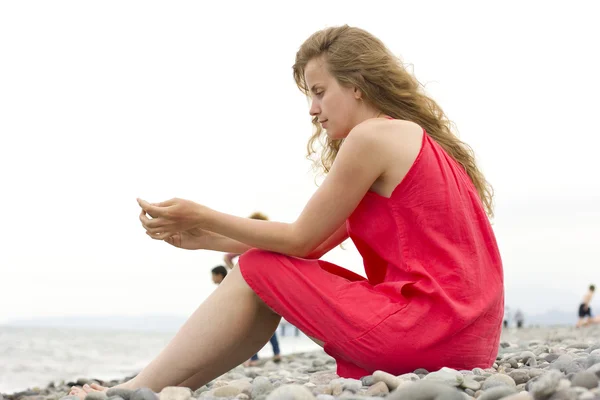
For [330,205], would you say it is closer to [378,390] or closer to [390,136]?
[390,136]

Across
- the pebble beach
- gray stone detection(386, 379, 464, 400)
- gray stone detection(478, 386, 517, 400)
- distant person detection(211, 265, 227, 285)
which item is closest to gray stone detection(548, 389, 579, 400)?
the pebble beach

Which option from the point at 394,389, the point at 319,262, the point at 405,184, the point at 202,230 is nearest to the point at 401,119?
the point at 405,184

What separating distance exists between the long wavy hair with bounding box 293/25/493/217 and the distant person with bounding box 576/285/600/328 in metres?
16.2

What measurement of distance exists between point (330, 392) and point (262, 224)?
676 mm

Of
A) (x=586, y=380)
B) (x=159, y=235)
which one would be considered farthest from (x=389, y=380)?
(x=159, y=235)

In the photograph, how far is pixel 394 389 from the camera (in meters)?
2.37

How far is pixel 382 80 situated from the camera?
2945 mm

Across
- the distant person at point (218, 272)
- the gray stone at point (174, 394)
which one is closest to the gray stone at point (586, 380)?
the gray stone at point (174, 394)

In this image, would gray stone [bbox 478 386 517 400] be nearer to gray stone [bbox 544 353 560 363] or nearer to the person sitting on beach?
the person sitting on beach

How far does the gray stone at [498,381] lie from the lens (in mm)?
2359

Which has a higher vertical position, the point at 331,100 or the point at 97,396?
the point at 331,100

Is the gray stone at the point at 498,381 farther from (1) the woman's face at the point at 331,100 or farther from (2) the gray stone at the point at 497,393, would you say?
(1) the woman's face at the point at 331,100

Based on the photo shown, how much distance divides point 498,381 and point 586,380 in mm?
369

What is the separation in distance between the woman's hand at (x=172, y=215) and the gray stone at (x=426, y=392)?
3.53 feet
